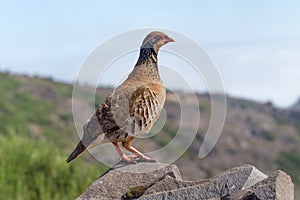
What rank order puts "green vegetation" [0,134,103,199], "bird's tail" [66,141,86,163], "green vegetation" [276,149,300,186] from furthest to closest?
1. "green vegetation" [276,149,300,186]
2. "green vegetation" [0,134,103,199]
3. "bird's tail" [66,141,86,163]

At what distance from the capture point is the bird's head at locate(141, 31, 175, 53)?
466cm

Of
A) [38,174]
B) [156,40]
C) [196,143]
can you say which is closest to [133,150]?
[156,40]

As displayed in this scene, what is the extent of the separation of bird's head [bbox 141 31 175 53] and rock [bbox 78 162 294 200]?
108cm

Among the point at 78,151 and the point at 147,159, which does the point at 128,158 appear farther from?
the point at 78,151

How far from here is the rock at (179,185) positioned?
4.64 m

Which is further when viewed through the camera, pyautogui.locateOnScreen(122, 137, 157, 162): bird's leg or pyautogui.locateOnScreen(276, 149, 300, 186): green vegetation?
pyautogui.locateOnScreen(276, 149, 300, 186): green vegetation

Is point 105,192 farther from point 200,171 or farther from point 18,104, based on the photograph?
point 18,104

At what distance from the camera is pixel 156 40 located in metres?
4.72

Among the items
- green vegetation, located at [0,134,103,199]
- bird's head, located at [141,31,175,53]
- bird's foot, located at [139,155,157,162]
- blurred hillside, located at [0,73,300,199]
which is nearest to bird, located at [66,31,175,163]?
bird's head, located at [141,31,175,53]

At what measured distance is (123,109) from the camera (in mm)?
4875

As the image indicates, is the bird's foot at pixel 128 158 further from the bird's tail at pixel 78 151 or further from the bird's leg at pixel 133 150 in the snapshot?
the bird's tail at pixel 78 151

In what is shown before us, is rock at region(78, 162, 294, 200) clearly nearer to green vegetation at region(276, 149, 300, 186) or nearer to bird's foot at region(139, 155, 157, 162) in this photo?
bird's foot at region(139, 155, 157, 162)

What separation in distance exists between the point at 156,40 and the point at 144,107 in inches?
19.1

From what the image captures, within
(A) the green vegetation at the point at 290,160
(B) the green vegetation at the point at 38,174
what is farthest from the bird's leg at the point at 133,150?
(A) the green vegetation at the point at 290,160
